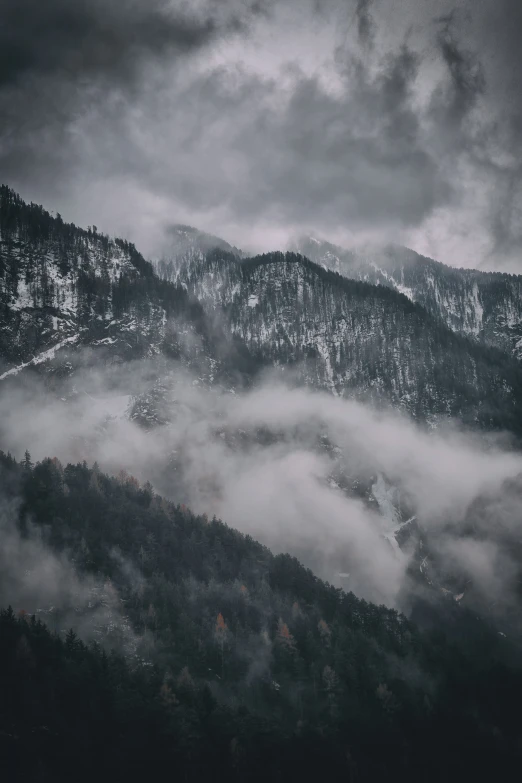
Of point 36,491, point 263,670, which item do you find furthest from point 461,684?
point 36,491

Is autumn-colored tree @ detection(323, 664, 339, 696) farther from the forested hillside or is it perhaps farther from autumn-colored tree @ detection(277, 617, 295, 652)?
autumn-colored tree @ detection(277, 617, 295, 652)

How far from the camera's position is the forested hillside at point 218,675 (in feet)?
397

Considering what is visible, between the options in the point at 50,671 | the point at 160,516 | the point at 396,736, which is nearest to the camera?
the point at 50,671

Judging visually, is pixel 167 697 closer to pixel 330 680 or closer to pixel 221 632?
pixel 221 632

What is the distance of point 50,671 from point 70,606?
2477cm

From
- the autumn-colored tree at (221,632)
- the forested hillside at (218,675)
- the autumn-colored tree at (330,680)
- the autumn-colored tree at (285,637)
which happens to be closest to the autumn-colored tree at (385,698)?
the forested hillside at (218,675)

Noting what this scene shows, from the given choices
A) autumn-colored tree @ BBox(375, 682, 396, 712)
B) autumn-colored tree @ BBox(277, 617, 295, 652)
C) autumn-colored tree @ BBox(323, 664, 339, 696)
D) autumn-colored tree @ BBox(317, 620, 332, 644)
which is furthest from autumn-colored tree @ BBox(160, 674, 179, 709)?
autumn-colored tree @ BBox(375, 682, 396, 712)

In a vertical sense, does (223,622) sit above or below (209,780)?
above

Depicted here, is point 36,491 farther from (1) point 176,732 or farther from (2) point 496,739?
(2) point 496,739

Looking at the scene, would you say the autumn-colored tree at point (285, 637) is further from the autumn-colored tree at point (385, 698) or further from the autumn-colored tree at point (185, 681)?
the autumn-colored tree at point (185, 681)

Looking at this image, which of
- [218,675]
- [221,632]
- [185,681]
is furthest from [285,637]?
[185,681]

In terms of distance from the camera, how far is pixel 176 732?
4884 inches

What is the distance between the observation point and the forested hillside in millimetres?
121000

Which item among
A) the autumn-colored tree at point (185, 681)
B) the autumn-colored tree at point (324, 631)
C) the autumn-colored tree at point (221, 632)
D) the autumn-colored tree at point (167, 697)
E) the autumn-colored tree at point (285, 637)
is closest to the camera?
the autumn-colored tree at point (167, 697)
